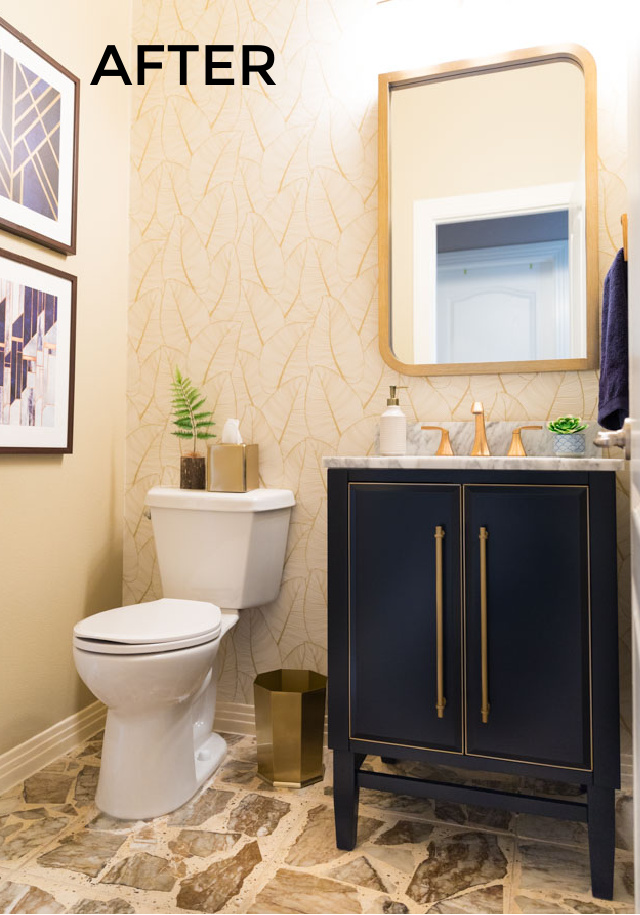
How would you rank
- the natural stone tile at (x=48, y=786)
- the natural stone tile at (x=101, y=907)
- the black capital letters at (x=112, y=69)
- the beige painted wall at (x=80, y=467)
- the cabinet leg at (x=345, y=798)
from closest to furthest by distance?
1. the natural stone tile at (x=101, y=907)
2. the cabinet leg at (x=345, y=798)
3. the natural stone tile at (x=48, y=786)
4. the beige painted wall at (x=80, y=467)
5. the black capital letters at (x=112, y=69)

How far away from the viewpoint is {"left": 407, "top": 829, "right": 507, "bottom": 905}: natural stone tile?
1.34 meters

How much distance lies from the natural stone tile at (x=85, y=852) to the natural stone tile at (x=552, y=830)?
95 centimetres

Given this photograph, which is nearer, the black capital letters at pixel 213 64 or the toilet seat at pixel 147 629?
the toilet seat at pixel 147 629

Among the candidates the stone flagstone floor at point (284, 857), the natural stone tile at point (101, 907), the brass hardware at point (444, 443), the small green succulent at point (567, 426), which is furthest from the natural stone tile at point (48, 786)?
the small green succulent at point (567, 426)

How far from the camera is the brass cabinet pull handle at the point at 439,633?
55.9 inches

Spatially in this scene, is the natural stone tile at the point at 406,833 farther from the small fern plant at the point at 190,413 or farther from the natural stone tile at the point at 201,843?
the small fern plant at the point at 190,413

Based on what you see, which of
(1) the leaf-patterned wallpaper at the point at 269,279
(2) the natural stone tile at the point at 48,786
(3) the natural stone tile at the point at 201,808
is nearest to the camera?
(3) the natural stone tile at the point at 201,808

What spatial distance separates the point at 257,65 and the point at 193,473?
4.50ft

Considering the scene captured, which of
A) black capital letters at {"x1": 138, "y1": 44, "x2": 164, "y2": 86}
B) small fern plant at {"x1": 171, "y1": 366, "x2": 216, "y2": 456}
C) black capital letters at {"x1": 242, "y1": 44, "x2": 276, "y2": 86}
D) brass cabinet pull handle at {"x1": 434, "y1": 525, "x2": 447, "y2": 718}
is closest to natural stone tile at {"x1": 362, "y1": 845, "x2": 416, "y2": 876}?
brass cabinet pull handle at {"x1": 434, "y1": 525, "x2": 447, "y2": 718}

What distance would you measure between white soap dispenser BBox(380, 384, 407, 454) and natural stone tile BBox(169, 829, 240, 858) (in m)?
1.04

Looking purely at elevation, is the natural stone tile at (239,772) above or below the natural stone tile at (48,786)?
below

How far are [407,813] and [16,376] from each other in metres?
1.54

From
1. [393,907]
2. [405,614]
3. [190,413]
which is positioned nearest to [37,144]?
[190,413]

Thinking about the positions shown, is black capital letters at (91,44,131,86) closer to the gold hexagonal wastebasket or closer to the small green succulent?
the small green succulent
